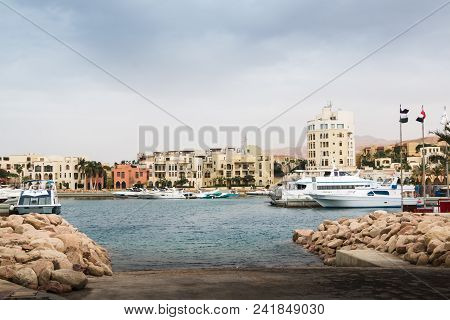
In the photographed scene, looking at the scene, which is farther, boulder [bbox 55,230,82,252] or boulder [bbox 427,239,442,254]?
boulder [bbox 55,230,82,252]

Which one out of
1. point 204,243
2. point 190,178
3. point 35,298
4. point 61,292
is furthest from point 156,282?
point 190,178

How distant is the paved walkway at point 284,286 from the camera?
845 cm

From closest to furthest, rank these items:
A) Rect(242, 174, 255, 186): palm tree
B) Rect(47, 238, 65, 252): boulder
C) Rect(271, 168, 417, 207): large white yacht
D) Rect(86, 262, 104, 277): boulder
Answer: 1. Rect(86, 262, 104, 277): boulder
2. Rect(47, 238, 65, 252): boulder
3. Rect(271, 168, 417, 207): large white yacht
4. Rect(242, 174, 255, 186): palm tree

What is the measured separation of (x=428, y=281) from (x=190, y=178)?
150927 mm

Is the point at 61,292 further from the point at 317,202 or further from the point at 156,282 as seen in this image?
the point at 317,202

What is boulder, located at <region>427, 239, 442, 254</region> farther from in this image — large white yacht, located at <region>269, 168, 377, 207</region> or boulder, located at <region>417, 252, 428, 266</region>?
large white yacht, located at <region>269, 168, 377, 207</region>

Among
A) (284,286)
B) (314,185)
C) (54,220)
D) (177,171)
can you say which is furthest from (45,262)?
(177,171)

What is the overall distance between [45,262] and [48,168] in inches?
5994

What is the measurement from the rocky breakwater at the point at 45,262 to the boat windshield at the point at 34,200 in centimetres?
3389

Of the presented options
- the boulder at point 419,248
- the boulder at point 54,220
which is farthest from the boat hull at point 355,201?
the boulder at point 419,248

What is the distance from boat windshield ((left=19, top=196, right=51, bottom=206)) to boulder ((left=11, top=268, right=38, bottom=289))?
150ft

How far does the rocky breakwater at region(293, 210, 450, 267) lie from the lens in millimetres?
14641

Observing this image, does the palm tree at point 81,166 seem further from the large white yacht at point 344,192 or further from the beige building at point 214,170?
the large white yacht at point 344,192

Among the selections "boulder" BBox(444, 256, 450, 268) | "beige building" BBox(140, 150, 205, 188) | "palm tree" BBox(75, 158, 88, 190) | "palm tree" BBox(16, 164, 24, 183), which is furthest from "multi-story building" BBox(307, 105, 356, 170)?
"boulder" BBox(444, 256, 450, 268)
